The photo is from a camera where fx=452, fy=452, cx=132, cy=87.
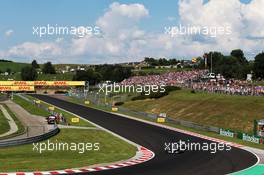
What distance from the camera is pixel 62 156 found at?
1304 inches

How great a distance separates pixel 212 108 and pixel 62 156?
42296 millimetres

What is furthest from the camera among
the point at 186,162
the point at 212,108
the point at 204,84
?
the point at 204,84

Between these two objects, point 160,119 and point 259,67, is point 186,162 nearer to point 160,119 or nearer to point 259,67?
point 160,119

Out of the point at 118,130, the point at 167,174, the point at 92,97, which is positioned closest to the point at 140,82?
the point at 92,97

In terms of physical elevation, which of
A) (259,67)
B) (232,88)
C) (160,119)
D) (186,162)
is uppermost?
(259,67)

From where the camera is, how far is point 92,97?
130 meters

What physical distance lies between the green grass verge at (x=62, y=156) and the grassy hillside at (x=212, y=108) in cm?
2074

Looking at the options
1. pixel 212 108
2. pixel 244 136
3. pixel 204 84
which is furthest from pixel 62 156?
pixel 204 84

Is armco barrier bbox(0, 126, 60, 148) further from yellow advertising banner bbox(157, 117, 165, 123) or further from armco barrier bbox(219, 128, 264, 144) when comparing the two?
yellow advertising banner bbox(157, 117, 165, 123)

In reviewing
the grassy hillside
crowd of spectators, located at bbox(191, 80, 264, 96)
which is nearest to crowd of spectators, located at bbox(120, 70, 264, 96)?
crowd of spectators, located at bbox(191, 80, 264, 96)

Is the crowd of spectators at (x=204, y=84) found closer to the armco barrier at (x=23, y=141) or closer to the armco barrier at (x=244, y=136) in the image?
the armco barrier at (x=244, y=136)

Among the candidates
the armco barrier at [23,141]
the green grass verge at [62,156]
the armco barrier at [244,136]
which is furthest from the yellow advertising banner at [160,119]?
the armco barrier at [23,141]

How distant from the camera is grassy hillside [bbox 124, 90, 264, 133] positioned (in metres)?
59.5

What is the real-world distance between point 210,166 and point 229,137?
72.9 feet
